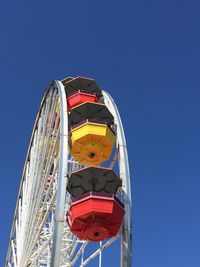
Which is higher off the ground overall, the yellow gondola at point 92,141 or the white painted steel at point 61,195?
the yellow gondola at point 92,141

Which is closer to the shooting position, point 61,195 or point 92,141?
point 61,195

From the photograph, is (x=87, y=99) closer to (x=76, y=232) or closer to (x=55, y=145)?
(x=55, y=145)

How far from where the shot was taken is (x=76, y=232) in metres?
15.8

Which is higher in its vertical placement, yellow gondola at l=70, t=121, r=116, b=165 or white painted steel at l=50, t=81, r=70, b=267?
yellow gondola at l=70, t=121, r=116, b=165

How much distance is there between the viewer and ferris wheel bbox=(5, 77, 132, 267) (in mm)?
15320

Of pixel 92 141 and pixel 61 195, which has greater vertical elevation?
pixel 92 141

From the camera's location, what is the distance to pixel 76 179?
15930mm

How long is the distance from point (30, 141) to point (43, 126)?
10.7ft

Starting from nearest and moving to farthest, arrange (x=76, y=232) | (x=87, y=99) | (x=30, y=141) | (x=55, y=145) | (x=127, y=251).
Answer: (x=127, y=251)
(x=76, y=232)
(x=55, y=145)
(x=87, y=99)
(x=30, y=141)

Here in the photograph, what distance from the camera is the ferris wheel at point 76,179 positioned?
50.3ft

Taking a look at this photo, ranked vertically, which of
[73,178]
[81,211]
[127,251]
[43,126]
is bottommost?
[127,251]

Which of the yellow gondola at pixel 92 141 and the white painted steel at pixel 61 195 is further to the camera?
the yellow gondola at pixel 92 141

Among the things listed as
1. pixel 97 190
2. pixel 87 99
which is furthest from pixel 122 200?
pixel 87 99

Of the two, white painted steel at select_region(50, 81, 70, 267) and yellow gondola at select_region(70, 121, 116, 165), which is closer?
white painted steel at select_region(50, 81, 70, 267)
